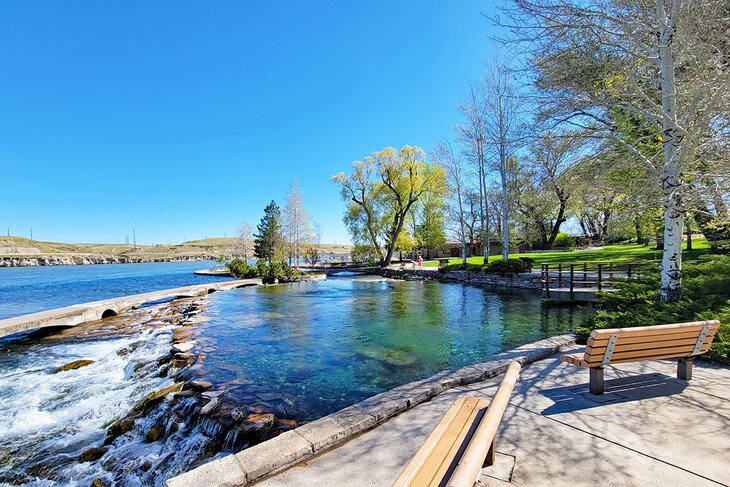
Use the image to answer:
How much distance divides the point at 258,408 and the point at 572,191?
981 centimetres

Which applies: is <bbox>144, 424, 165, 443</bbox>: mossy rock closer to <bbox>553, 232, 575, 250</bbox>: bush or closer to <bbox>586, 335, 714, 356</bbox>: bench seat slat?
<bbox>586, 335, 714, 356</bbox>: bench seat slat

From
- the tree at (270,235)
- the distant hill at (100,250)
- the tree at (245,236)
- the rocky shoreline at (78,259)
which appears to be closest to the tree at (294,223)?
the tree at (270,235)

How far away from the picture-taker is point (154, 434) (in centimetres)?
445

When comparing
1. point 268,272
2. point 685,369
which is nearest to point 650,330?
point 685,369

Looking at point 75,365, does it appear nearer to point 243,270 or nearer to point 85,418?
point 85,418

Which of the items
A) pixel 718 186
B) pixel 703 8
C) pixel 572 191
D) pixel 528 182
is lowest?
pixel 718 186

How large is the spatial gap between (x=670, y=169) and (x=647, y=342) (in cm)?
480

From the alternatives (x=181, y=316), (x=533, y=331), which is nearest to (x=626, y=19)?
(x=533, y=331)

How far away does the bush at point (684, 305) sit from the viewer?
539 centimetres

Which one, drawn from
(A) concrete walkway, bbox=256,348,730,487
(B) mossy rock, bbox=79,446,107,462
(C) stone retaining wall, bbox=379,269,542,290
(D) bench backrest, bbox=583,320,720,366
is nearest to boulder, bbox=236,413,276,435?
(A) concrete walkway, bbox=256,348,730,487

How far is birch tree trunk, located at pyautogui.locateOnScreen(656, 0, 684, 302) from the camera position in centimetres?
618

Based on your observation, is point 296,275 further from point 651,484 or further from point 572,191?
point 651,484

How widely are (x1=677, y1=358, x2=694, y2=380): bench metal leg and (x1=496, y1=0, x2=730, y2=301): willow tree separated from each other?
3.19 m

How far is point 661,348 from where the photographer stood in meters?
3.94
